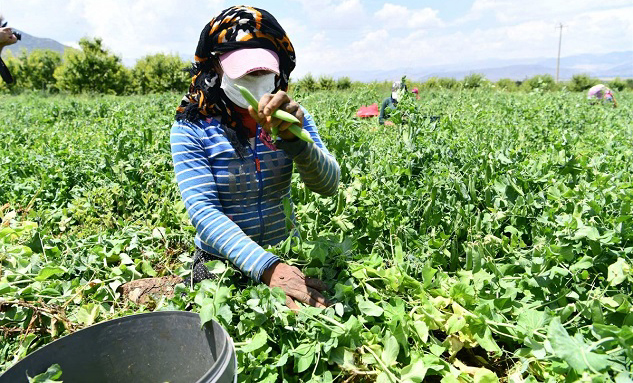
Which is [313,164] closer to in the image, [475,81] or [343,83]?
[475,81]

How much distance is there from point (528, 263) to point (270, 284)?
3.21 ft

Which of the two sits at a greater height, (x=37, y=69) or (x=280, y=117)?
(x=37, y=69)

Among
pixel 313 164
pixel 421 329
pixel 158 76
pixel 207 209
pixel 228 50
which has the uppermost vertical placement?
pixel 158 76

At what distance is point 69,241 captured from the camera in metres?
2.60

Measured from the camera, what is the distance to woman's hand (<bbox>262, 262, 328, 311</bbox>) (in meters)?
1.44

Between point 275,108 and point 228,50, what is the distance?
17.3 inches

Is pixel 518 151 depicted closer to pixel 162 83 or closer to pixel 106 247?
pixel 106 247

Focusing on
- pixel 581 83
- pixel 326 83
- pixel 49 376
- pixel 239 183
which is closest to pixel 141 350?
pixel 49 376

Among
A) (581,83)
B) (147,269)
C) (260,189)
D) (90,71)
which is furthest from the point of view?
(581,83)

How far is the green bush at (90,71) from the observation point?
28.7m

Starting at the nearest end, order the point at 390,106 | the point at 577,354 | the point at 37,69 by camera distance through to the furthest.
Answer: the point at 577,354
the point at 390,106
the point at 37,69

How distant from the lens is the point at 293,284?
145cm

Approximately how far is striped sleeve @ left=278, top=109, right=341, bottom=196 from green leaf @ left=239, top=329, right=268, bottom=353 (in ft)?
1.83

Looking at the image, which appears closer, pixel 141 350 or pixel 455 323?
pixel 141 350
